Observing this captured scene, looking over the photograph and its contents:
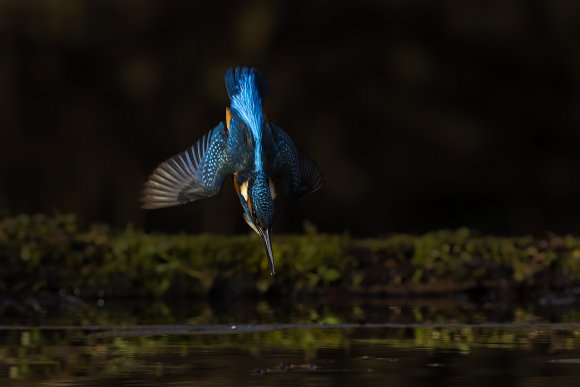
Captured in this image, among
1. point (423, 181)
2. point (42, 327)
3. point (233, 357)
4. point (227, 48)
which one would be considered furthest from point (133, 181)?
point (233, 357)

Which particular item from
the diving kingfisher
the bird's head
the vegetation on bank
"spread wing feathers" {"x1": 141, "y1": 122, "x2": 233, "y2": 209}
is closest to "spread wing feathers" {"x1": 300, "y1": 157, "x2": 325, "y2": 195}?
the diving kingfisher

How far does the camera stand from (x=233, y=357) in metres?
7.02

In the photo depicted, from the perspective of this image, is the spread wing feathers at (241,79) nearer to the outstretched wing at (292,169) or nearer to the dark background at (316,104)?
the outstretched wing at (292,169)

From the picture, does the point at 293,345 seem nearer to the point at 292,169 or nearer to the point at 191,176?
the point at 292,169

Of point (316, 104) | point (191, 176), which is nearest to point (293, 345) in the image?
point (191, 176)

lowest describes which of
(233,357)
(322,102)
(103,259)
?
(233,357)

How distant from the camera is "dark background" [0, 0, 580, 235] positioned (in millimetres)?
10844

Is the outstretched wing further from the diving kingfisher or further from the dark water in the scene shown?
the dark water

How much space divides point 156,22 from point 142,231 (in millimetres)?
1283

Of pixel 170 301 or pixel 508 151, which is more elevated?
pixel 508 151

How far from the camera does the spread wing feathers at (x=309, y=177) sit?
799 centimetres

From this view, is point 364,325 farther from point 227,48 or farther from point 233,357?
point 227,48

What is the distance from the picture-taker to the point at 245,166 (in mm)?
7496

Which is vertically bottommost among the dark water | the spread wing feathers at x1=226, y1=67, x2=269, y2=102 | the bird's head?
the dark water
